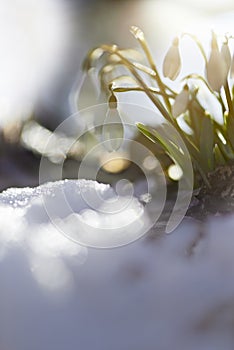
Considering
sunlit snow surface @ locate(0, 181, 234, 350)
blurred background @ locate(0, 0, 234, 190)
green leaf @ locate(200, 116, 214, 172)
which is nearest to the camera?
sunlit snow surface @ locate(0, 181, 234, 350)

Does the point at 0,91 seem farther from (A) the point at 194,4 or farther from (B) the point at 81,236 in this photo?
(B) the point at 81,236

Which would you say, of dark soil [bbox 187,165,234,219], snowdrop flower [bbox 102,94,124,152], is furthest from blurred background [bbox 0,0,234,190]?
dark soil [bbox 187,165,234,219]

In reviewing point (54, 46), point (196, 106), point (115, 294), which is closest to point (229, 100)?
point (196, 106)

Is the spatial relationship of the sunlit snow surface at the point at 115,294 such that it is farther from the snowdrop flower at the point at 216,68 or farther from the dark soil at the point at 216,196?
the snowdrop flower at the point at 216,68

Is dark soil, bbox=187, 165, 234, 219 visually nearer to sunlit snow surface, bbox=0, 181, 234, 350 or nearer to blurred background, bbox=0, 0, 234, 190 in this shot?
sunlit snow surface, bbox=0, 181, 234, 350

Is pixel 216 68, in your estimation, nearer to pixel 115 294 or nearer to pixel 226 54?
pixel 226 54

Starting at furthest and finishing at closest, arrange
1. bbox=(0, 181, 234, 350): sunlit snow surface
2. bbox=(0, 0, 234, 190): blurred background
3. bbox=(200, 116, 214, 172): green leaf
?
bbox=(0, 0, 234, 190): blurred background → bbox=(200, 116, 214, 172): green leaf → bbox=(0, 181, 234, 350): sunlit snow surface
